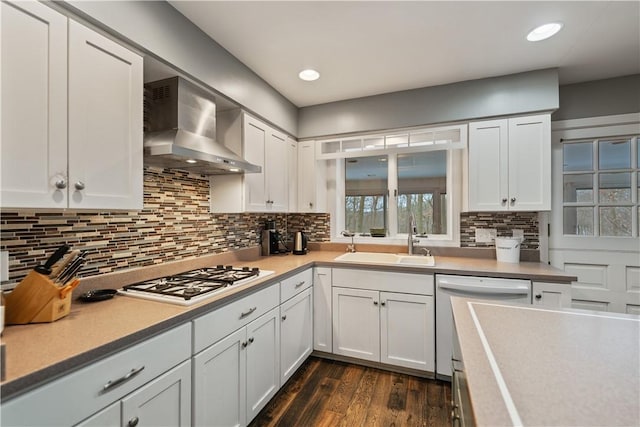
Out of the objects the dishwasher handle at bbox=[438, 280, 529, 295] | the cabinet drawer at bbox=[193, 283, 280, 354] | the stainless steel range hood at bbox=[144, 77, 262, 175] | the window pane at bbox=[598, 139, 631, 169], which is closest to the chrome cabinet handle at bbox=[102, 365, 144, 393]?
the cabinet drawer at bbox=[193, 283, 280, 354]

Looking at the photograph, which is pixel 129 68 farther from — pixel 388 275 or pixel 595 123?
pixel 595 123

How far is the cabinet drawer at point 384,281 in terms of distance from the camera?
85.4 inches

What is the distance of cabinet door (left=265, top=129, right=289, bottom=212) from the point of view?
247 cm

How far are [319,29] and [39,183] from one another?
1.62m

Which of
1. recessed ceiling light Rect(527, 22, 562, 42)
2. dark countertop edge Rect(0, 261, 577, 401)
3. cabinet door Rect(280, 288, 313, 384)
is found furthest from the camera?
cabinet door Rect(280, 288, 313, 384)

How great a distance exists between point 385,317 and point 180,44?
7.62 ft

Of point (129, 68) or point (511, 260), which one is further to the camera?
point (511, 260)

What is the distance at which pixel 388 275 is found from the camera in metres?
2.26

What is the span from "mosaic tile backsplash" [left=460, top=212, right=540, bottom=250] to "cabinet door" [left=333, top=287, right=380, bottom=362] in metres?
1.09

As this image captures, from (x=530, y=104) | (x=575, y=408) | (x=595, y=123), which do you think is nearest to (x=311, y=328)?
(x=575, y=408)

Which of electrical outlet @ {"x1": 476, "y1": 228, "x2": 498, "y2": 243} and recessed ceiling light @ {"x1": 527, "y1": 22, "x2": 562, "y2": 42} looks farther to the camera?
electrical outlet @ {"x1": 476, "y1": 228, "x2": 498, "y2": 243}

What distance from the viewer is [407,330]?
7.26ft

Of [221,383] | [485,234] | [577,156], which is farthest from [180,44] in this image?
[577,156]

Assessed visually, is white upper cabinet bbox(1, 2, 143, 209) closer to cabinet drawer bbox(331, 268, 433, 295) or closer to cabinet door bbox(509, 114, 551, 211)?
cabinet drawer bbox(331, 268, 433, 295)
